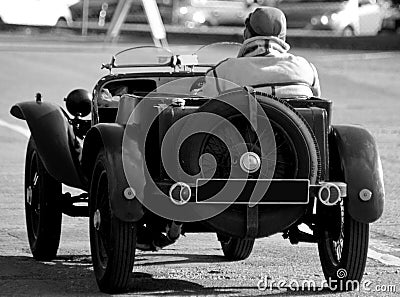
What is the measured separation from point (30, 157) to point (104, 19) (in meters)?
21.4

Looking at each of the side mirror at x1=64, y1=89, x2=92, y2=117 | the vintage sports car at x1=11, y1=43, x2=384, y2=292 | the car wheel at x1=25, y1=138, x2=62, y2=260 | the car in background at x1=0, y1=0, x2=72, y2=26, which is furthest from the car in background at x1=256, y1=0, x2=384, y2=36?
the vintage sports car at x1=11, y1=43, x2=384, y2=292

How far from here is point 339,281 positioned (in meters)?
6.34

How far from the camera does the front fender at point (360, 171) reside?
6.07 meters

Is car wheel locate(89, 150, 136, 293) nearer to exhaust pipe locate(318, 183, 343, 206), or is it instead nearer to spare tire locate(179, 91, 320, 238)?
spare tire locate(179, 91, 320, 238)

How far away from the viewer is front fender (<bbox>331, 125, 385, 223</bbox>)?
6074mm

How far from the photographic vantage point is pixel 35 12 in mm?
29234

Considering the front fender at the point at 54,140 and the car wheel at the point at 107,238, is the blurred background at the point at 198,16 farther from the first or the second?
the car wheel at the point at 107,238

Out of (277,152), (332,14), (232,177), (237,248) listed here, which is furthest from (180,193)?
(332,14)

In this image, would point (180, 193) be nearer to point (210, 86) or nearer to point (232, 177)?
point (232, 177)

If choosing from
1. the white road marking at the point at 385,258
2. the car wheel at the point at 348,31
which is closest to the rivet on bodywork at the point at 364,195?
the white road marking at the point at 385,258

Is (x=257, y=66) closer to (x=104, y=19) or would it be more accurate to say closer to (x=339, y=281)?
(x=339, y=281)

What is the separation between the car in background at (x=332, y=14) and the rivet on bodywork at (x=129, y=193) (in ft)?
83.3

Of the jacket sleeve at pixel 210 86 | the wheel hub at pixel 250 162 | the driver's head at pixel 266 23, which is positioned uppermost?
the driver's head at pixel 266 23

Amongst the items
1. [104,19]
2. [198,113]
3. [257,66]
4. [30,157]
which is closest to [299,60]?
[257,66]
